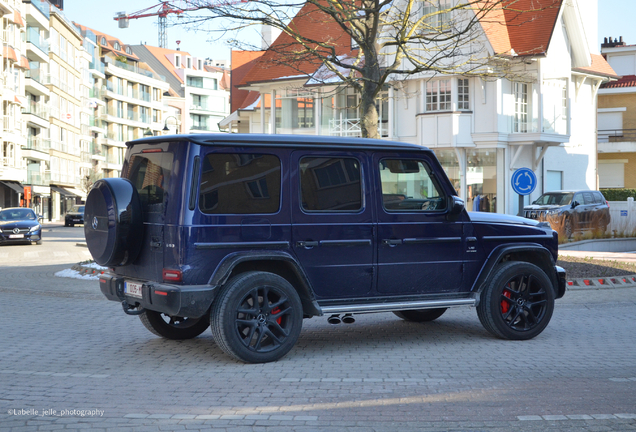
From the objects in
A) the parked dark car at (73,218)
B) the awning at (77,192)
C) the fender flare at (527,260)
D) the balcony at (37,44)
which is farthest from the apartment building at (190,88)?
the fender flare at (527,260)

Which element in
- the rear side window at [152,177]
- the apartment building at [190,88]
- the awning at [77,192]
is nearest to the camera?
the rear side window at [152,177]

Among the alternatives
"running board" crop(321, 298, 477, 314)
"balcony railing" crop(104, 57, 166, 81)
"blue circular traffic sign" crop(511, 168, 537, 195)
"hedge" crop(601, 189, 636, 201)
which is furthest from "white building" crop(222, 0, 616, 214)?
"balcony railing" crop(104, 57, 166, 81)

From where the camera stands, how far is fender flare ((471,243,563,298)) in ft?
26.9

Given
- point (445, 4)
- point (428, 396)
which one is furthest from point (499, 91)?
point (428, 396)

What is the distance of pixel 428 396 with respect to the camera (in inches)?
231

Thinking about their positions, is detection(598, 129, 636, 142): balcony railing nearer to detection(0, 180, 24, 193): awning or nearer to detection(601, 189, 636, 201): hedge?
detection(601, 189, 636, 201): hedge

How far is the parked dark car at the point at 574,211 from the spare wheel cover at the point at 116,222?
66.1 ft

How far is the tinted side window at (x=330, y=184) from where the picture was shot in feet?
24.3

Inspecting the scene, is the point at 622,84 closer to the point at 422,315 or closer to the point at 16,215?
the point at 16,215

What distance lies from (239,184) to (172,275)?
1015 millimetres

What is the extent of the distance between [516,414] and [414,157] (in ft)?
11.0

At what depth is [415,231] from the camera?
309 inches

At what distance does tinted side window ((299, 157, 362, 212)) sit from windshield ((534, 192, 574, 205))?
20.9m

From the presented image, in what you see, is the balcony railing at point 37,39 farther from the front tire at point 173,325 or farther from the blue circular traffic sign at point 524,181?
the front tire at point 173,325
